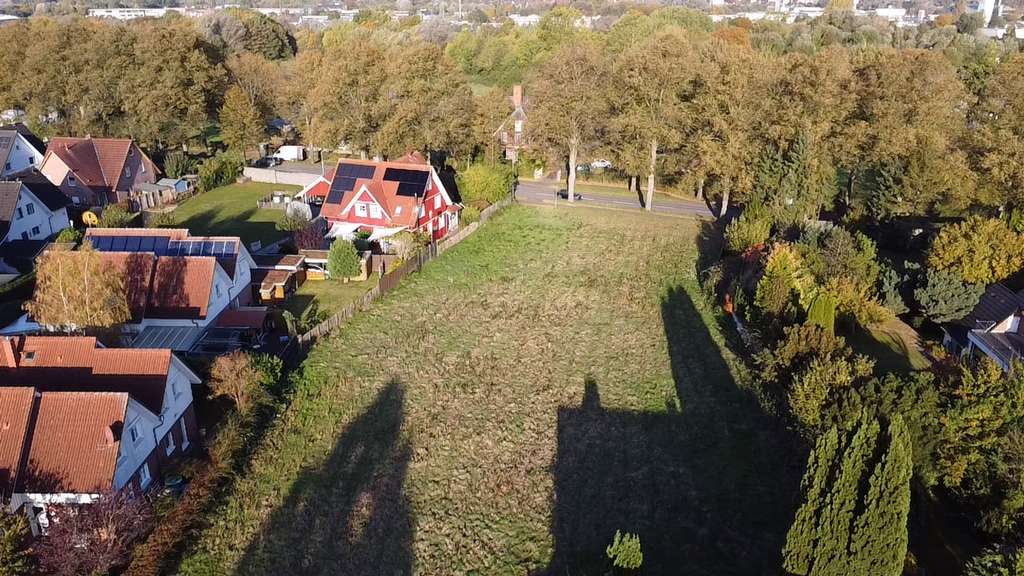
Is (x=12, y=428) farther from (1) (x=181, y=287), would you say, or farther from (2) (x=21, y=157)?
(2) (x=21, y=157)

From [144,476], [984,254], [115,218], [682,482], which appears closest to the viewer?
[144,476]

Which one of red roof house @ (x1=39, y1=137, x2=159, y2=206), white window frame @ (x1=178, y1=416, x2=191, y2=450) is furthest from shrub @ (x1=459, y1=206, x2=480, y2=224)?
white window frame @ (x1=178, y1=416, x2=191, y2=450)

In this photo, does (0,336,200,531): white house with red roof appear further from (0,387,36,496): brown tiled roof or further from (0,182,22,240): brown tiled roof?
(0,182,22,240): brown tiled roof

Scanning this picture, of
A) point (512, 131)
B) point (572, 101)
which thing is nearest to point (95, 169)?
point (512, 131)

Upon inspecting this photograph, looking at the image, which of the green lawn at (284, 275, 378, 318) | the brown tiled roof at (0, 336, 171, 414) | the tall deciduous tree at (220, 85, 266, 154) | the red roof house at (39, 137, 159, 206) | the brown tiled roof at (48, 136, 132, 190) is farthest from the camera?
the tall deciduous tree at (220, 85, 266, 154)

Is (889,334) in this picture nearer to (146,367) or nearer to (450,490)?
(450,490)

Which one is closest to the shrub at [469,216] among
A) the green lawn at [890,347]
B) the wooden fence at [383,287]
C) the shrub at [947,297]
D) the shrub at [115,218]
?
the wooden fence at [383,287]

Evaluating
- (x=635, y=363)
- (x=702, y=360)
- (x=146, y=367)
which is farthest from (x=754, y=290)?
(x=146, y=367)
